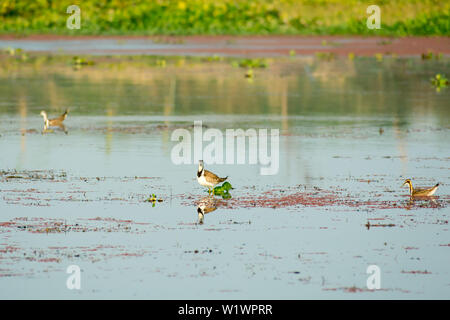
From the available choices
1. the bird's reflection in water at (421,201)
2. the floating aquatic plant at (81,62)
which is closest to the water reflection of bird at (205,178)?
the bird's reflection in water at (421,201)

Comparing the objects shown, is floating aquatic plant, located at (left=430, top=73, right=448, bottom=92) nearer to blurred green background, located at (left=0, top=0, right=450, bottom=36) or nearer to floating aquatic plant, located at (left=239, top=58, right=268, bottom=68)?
floating aquatic plant, located at (left=239, top=58, right=268, bottom=68)

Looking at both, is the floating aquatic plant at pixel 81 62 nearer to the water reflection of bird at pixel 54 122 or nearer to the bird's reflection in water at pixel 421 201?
the water reflection of bird at pixel 54 122

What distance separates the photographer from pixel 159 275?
453 inches

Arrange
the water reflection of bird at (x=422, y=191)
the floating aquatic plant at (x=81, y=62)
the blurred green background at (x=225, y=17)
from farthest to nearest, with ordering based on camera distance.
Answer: the blurred green background at (x=225, y=17) → the floating aquatic plant at (x=81, y=62) → the water reflection of bird at (x=422, y=191)

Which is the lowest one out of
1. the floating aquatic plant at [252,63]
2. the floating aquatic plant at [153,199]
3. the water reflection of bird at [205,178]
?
the floating aquatic plant at [153,199]

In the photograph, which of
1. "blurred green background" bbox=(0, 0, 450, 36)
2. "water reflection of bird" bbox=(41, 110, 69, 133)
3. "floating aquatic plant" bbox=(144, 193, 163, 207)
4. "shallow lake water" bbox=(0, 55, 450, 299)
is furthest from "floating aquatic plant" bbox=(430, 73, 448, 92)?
"blurred green background" bbox=(0, 0, 450, 36)

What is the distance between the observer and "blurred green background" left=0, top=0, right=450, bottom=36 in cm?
6141

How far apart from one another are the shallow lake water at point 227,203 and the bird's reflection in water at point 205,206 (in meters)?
0.03

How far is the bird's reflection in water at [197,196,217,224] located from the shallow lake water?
0.10 feet

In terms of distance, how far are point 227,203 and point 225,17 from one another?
4910 centimetres

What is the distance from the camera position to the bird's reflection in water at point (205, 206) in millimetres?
14586

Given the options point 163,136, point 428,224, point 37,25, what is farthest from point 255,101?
point 37,25

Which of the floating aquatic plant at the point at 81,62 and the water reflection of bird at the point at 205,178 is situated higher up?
the floating aquatic plant at the point at 81,62

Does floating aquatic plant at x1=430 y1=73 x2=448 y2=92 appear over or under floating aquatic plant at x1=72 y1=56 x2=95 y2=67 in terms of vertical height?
under
